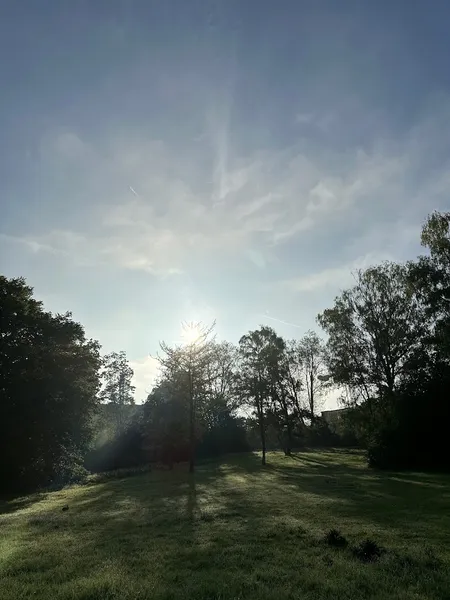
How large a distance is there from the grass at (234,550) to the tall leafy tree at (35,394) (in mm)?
18210

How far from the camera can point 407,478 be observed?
2917 cm

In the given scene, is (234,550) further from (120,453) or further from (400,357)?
(120,453)

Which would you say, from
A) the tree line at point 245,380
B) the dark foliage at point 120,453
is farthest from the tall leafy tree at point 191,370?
the dark foliage at point 120,453

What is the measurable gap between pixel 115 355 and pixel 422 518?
9140 centimetres

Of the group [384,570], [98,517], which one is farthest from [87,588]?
[98,517]

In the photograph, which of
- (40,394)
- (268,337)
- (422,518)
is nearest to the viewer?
(422,518)

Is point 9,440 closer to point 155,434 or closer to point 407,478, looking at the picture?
point 155,434

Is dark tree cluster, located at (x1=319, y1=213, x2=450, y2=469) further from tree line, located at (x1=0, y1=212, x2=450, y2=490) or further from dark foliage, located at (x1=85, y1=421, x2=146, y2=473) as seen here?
dark foliage, located at (x1=85, y1=421, x2=146, y2=473)

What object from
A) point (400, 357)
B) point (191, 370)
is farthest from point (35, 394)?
point (400, 357)

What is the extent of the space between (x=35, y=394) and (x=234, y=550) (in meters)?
30.2

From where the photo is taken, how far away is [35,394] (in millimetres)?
35594

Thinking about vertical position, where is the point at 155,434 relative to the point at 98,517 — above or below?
above

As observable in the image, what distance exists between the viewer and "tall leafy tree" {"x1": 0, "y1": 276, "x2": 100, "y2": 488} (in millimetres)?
35062

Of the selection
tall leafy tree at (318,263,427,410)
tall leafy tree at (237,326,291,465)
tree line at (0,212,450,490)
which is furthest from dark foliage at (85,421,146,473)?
tall leafy tree at (318,263,427,410)
